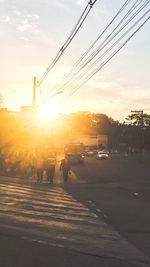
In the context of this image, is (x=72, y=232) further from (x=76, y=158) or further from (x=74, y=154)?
(x=74, y=154)

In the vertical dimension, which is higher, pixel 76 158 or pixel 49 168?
pixel 49 168

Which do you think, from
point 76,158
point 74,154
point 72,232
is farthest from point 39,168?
point 74,154

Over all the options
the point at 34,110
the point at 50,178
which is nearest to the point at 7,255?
the point at 50,178

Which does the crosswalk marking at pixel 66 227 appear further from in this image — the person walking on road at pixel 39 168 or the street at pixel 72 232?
the person walking on road at pixel 39 168

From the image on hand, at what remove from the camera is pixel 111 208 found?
15.9 m

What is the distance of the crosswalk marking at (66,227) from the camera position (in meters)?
9.38

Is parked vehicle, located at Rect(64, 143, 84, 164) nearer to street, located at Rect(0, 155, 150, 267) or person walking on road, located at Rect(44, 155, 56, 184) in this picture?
person walking on road, located at Rect(44, 155, 56, 184)

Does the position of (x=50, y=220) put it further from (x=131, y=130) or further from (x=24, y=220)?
(x=131, y=130)

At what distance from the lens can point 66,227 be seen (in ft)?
37.6

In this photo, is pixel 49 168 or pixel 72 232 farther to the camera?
pixel 49 168

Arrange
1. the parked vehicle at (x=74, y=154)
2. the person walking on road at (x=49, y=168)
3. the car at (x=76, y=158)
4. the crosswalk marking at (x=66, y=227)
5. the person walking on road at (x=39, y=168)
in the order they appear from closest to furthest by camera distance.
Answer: the crosswalk marking at (x=66, y=227), the person walking on road at (x=49, y=168), the person walking on road at (x=39, y=168), the car at (x=76, y=158), the parked vehicle at (x=74, y=154)

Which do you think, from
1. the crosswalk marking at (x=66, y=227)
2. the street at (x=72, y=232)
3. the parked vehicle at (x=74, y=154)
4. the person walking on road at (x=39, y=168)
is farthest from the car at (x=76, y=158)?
the crosswalk marking at (x=66, y=227)

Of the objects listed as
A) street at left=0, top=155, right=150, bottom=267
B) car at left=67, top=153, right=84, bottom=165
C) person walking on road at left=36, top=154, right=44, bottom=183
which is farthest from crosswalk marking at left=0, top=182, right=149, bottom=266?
car at left=67, top=153, right=84, bottom=165

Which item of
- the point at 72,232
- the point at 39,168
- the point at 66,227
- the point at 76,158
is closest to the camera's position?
the point at 72,232
